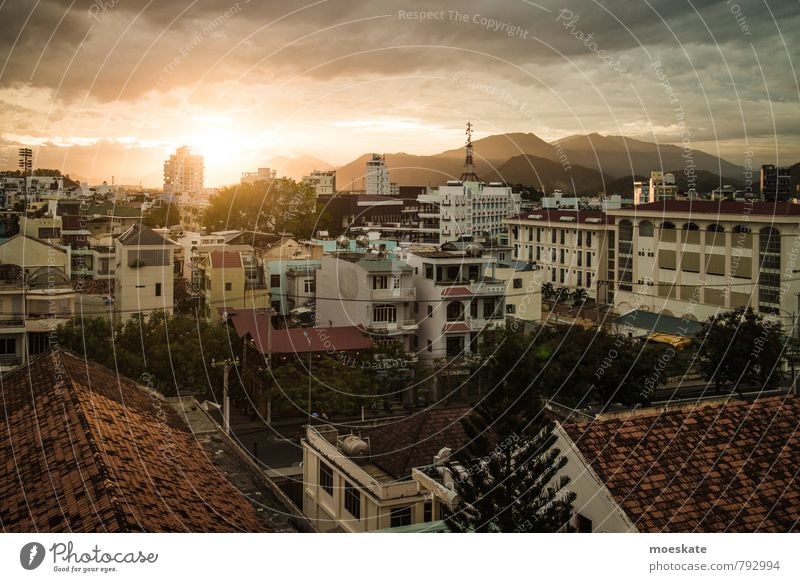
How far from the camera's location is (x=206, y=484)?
3078 mm

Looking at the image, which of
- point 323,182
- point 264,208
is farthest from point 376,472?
point 323,182

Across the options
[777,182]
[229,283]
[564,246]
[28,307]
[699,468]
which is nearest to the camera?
[699,468]

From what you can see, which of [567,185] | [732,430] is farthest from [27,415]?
[567,185]

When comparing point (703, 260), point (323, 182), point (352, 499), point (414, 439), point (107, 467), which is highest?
point (323, 182)

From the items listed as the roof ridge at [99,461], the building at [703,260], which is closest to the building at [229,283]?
the building at [703,260]

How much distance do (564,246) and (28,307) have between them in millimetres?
3979

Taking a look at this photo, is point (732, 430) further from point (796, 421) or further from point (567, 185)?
point (567, 185)

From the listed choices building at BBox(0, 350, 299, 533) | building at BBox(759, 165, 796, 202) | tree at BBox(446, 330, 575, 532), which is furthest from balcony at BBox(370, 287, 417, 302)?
tree at BBox(446, 330, 575, 532)

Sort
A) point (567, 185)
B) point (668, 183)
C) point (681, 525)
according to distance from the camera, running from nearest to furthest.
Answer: point (681, 525)
point (567, 185)
point (668, 183)

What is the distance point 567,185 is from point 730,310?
5.35 ft

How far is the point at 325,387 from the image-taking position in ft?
19.8

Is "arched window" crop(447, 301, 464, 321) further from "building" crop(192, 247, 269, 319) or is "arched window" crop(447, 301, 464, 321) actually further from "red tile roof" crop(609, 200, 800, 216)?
"red tile roof" crop(609, 200, 800, 216)

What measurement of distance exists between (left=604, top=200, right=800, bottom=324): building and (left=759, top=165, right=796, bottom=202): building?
0.35 m

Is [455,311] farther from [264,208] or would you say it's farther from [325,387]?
[264,208]
